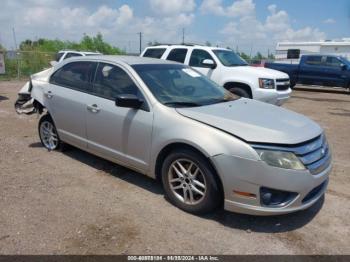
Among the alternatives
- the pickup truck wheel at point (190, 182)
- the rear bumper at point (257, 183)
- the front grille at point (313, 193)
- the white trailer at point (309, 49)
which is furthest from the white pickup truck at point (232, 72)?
the white trailer at point (309, 49)

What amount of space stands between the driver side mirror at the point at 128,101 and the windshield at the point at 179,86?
23cm

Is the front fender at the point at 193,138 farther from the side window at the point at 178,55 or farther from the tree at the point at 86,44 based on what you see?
the tree at the point at 86,44

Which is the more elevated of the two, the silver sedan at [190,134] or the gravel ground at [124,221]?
the silver sedan at [190,134]

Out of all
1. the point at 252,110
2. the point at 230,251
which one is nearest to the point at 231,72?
the point at 252,110

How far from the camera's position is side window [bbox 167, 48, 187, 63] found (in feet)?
34.4

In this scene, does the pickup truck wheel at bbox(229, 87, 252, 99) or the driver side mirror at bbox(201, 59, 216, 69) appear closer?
the pickup truck wheel at bbox(229, 87, 252, 99)

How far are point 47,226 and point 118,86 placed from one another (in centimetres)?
193

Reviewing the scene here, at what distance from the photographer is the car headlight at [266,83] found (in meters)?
9.36

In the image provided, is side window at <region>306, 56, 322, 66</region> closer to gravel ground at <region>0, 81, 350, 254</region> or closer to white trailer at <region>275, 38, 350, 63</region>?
white trailer at <region>275, 38, 350, 63</region>

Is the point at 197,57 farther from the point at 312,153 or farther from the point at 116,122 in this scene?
the point at 312,153

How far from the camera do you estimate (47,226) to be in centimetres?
368

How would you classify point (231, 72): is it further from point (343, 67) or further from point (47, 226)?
point (343, 67)

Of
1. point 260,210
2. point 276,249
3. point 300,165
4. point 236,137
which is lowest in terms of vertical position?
point 276,249

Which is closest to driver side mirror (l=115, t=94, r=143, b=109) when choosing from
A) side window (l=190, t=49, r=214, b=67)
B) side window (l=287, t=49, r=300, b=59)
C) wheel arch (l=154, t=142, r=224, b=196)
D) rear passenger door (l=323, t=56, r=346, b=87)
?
wheel arch (l=154, t=142, r=224, b=196)
